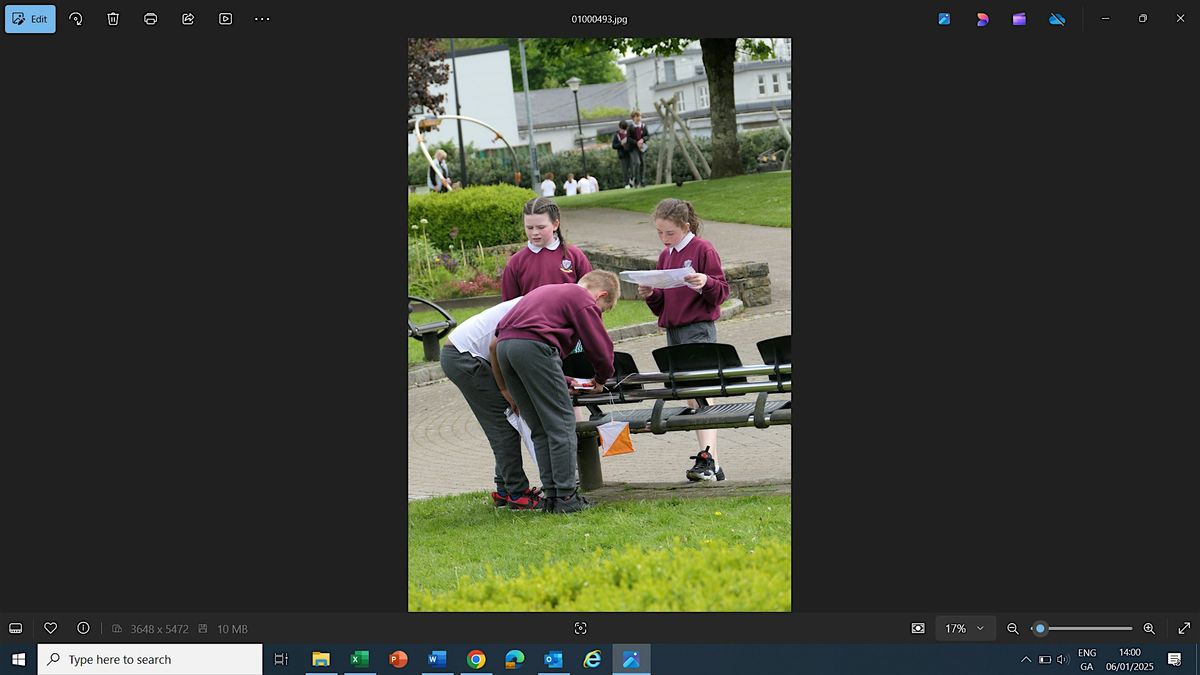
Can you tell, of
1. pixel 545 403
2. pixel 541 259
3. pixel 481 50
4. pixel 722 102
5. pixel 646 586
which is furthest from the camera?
pixel 481 50

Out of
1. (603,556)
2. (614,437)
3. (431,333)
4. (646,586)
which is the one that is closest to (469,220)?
(431,333)

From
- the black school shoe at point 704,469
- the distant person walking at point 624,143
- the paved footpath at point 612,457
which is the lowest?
the paved footpath at point 612,457

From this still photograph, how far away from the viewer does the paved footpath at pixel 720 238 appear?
15455 mm

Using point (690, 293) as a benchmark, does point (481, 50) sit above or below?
above

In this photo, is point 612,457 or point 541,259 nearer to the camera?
point 541,259

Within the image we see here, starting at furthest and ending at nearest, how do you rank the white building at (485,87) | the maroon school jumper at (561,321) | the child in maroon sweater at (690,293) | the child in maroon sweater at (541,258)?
the white building at (485,87), the child in maroon sweater at (541,258), the child in maroon sweater at (690,293), the maroon school jumper at (561,321)

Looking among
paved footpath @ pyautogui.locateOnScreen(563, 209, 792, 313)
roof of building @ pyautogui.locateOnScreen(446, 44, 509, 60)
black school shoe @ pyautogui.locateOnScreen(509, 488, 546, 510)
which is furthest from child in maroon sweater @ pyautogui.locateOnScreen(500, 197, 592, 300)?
roof of building @ pyautogui.locateOnScreen(446, 44, 509, 60)

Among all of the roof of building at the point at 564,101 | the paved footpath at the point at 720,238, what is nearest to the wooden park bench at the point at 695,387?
the paved footpath at the point at 720,238

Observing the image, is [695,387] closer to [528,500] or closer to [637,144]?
[528,500]

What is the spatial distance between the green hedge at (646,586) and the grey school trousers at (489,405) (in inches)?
103

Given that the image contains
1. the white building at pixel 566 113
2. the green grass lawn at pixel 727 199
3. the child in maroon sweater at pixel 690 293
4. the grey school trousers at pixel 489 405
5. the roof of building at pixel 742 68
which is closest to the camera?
the grey school trousers at pixel 489 405

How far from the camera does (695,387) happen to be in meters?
6.61

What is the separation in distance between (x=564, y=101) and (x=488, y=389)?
2513 inches
